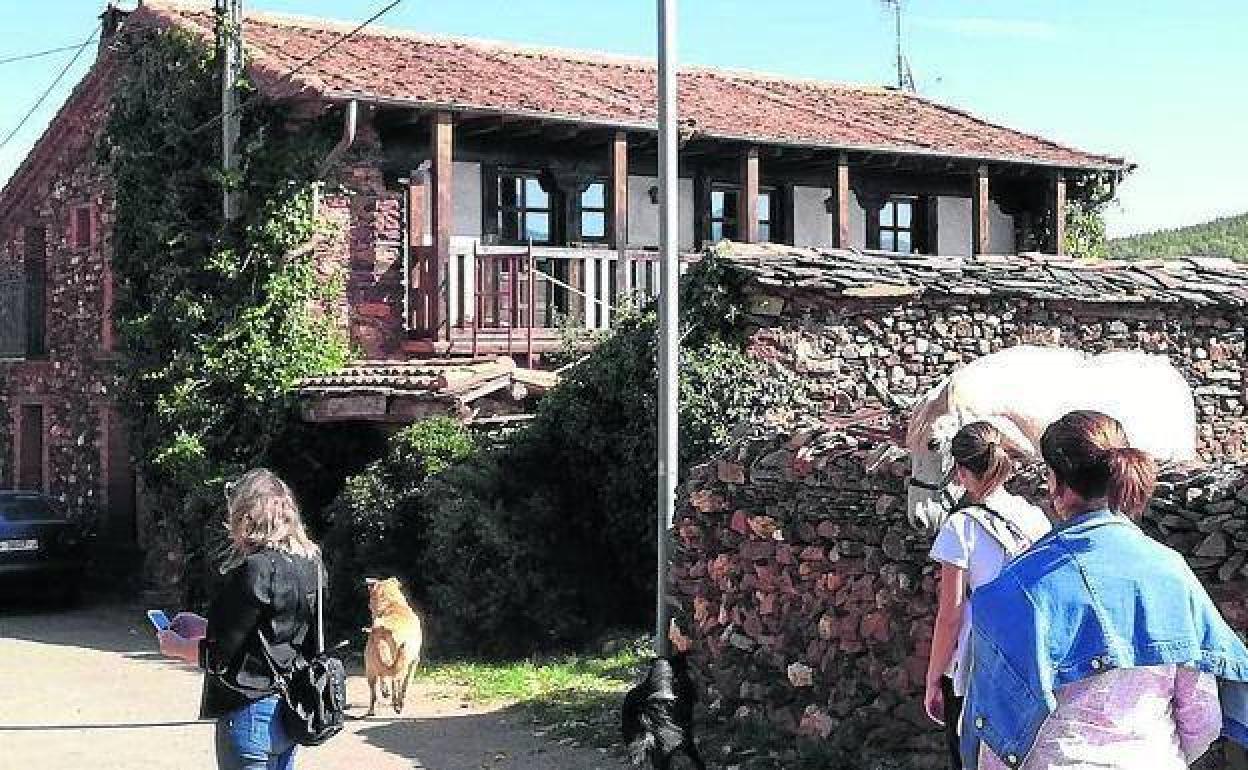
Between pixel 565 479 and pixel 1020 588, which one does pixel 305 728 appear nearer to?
pixel 1020 588

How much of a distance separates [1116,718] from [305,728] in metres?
3.06

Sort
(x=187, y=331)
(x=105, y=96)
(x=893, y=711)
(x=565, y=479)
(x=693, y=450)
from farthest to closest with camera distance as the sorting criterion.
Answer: (x=105, y=96) < (x=187, y=331) < (x=565, y=479) < (x=693, y=450) < (x=893, y=711)

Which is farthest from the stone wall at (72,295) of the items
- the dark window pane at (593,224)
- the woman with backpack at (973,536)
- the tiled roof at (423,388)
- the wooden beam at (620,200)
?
the woman with backpack at (973,536)

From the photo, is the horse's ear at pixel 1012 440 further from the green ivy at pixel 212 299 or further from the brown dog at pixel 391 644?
the green ivy at pixel 212 299

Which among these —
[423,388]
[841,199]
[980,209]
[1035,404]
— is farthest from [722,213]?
[1035,404]

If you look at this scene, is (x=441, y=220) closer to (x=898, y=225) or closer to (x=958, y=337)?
(x=958, y=337)

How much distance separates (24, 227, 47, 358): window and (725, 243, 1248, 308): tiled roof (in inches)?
520

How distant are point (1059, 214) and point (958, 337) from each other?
9967 millimetres

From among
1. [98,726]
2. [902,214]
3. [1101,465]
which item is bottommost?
[98,726]

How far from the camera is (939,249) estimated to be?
21.7m

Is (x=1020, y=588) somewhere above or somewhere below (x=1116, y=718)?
above

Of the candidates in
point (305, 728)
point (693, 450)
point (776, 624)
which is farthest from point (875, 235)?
point (305, 728)

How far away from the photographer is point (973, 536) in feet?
16.7

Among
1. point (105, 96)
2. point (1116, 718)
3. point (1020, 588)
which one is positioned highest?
point (105, 96)
